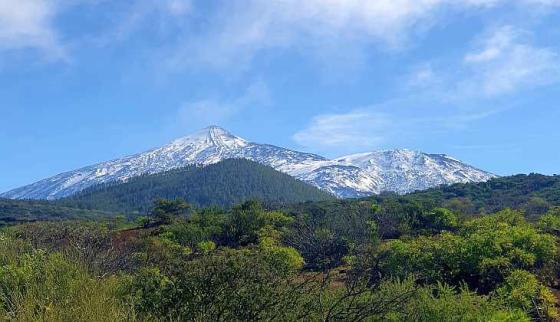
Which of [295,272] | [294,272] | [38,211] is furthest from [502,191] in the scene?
[38,211]

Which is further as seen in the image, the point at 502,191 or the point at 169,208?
the point at 502,191

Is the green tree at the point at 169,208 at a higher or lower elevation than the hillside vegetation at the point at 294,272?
higher

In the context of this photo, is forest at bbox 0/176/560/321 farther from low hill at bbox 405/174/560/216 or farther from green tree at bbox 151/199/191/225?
low hill at bbox 405/174/560/216

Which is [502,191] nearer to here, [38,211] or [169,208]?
[169,208]

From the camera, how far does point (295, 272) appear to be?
2166 cm

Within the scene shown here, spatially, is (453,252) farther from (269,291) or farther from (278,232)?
(278,232)

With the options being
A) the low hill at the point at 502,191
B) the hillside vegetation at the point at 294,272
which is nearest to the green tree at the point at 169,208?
the hillside vegetation at the point at 294,272

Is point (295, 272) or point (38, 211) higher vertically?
point (38, 211)

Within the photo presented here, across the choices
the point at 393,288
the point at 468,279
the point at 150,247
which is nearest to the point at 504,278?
the point at 468,279

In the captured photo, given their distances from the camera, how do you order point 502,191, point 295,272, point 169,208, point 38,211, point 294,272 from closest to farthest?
point 294,272, point 295,272, point 169,208, point 502,191, point 38,211

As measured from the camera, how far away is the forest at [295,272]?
35.8 ft

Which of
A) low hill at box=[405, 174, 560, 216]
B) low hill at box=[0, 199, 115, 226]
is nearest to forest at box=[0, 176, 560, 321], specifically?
low hill at box=[405, 174, 560, 216]

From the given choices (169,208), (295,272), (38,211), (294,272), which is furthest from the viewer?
(38,211)

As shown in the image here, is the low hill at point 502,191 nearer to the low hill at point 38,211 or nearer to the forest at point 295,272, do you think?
the forest at point 295,272
